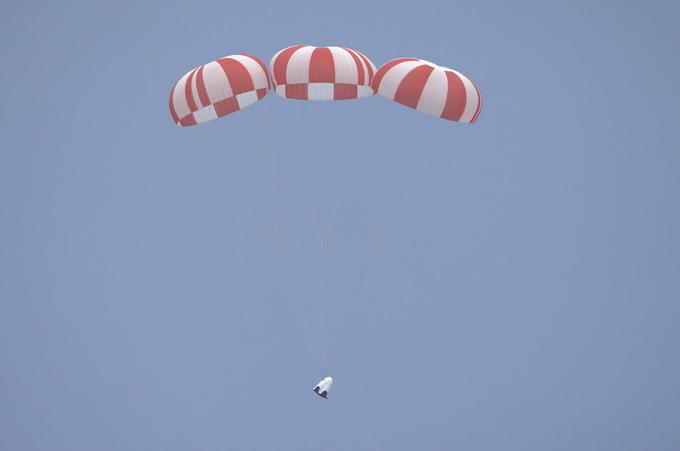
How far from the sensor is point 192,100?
1353cm

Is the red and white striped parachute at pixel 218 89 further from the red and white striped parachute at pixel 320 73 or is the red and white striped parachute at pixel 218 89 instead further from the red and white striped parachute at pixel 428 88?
the red and white striped parachute at pixel 428 88

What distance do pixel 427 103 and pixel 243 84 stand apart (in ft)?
12.0

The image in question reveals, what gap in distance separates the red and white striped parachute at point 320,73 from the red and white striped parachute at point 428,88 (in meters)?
0.55

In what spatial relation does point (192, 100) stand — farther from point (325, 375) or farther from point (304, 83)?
point (325, 375)

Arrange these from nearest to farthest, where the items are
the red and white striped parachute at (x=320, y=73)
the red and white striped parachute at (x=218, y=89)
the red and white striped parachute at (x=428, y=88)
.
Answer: the red and white striped parachute at (x=428, y=88) < the red and white striped parachute at (x=320, y=73) < the red and white striped parachute at (x=218, y=89)

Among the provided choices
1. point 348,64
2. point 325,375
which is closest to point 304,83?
point 348,64

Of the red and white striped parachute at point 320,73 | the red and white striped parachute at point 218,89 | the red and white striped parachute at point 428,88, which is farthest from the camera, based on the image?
the red and white striped parachute at point 218,89

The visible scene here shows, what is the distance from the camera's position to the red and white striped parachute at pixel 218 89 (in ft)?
43.8

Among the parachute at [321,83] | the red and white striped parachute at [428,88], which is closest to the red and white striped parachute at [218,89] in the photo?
the parachute at [321,83]

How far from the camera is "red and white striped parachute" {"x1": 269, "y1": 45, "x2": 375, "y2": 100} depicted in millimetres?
13234

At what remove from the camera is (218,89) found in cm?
1334

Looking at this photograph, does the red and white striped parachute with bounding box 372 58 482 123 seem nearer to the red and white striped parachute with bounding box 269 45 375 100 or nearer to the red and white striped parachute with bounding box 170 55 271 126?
the red and white striped parachute with bounding box 269 45 375 100

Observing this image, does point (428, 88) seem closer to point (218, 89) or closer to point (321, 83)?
point (321, 83)

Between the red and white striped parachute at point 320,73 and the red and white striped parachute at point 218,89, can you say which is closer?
the red and white striped parachute at point 320,73
